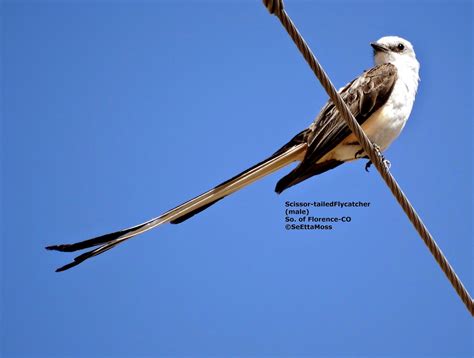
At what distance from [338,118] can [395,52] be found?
96cm

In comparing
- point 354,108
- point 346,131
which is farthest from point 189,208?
point 354,108

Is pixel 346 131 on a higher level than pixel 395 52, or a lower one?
lower

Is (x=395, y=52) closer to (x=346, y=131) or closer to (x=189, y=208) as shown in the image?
(x=346, y=131)

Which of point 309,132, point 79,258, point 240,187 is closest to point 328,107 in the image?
point 309,132

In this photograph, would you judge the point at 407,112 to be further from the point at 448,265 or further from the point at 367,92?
the point at 448,265

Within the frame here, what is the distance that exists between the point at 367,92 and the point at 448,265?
148cm

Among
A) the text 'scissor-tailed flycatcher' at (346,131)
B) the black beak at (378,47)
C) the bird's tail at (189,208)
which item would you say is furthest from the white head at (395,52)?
the bird's tail at (189,208)

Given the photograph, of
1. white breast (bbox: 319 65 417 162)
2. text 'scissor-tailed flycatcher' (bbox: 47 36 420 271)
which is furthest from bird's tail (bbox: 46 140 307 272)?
white breast (bbox: 319 65 417 162)

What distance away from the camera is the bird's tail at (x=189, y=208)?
349 centimetres

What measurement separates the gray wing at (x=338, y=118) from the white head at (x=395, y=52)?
0.69 feet

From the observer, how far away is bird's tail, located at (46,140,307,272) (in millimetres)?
3492

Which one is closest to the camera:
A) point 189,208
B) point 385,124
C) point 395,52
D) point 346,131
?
point 189,208

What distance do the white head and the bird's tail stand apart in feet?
3.68

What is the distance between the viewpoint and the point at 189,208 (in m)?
3.73
